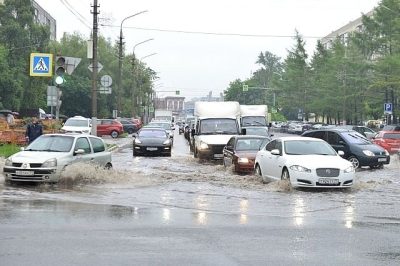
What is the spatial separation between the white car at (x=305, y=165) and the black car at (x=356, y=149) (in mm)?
7176

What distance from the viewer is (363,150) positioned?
23.2 meters

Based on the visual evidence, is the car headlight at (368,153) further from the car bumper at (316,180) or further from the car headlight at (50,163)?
the car headlight at (50,163)

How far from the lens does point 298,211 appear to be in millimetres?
11578

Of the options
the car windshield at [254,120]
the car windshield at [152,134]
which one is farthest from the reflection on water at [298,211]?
the car windshield at [254,120]

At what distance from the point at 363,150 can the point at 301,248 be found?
16.1m

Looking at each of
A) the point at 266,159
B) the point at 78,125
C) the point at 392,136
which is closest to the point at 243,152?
the point at 266,159

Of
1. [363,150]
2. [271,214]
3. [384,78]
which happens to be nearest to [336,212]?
[271,214]

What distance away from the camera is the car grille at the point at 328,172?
1471 centimetres

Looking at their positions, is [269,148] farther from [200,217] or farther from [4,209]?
[4,209]

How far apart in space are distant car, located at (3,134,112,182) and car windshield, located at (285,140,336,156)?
17.3ft

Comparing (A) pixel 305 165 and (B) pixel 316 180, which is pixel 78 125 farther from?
(B) pixel 316 180

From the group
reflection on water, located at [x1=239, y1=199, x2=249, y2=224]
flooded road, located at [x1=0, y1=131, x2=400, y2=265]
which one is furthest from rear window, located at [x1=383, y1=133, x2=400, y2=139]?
reflection on water, located at [x1=239, y1=199, x2=249, y2=224]

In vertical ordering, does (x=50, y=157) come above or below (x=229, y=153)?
above

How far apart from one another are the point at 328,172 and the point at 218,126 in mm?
11927
